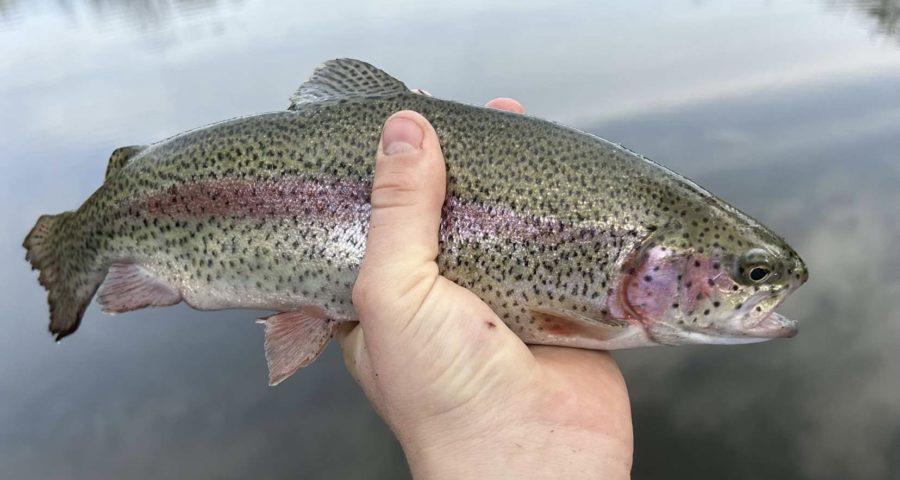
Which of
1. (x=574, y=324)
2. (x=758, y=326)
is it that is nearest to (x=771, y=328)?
(x=758, y=326)

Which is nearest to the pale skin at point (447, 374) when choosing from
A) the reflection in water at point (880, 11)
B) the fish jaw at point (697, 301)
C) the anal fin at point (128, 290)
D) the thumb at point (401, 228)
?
the thumb at point (401, 228)

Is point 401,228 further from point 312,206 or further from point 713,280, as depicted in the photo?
point 713,280

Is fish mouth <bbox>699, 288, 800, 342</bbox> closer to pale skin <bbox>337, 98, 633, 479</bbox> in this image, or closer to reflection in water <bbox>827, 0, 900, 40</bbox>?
pale skin <bbox>337, 98, 633, 479</bbox>

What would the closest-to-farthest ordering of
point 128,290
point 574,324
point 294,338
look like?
point 574,324, point 294,338, point 128,290

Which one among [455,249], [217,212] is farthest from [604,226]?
[217,212]

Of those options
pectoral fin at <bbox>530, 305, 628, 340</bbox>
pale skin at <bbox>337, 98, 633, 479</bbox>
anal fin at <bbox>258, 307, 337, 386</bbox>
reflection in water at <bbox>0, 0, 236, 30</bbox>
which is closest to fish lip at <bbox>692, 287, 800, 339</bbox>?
pectoral fin at <bbox>530, 305, 628, 340</bbox>
